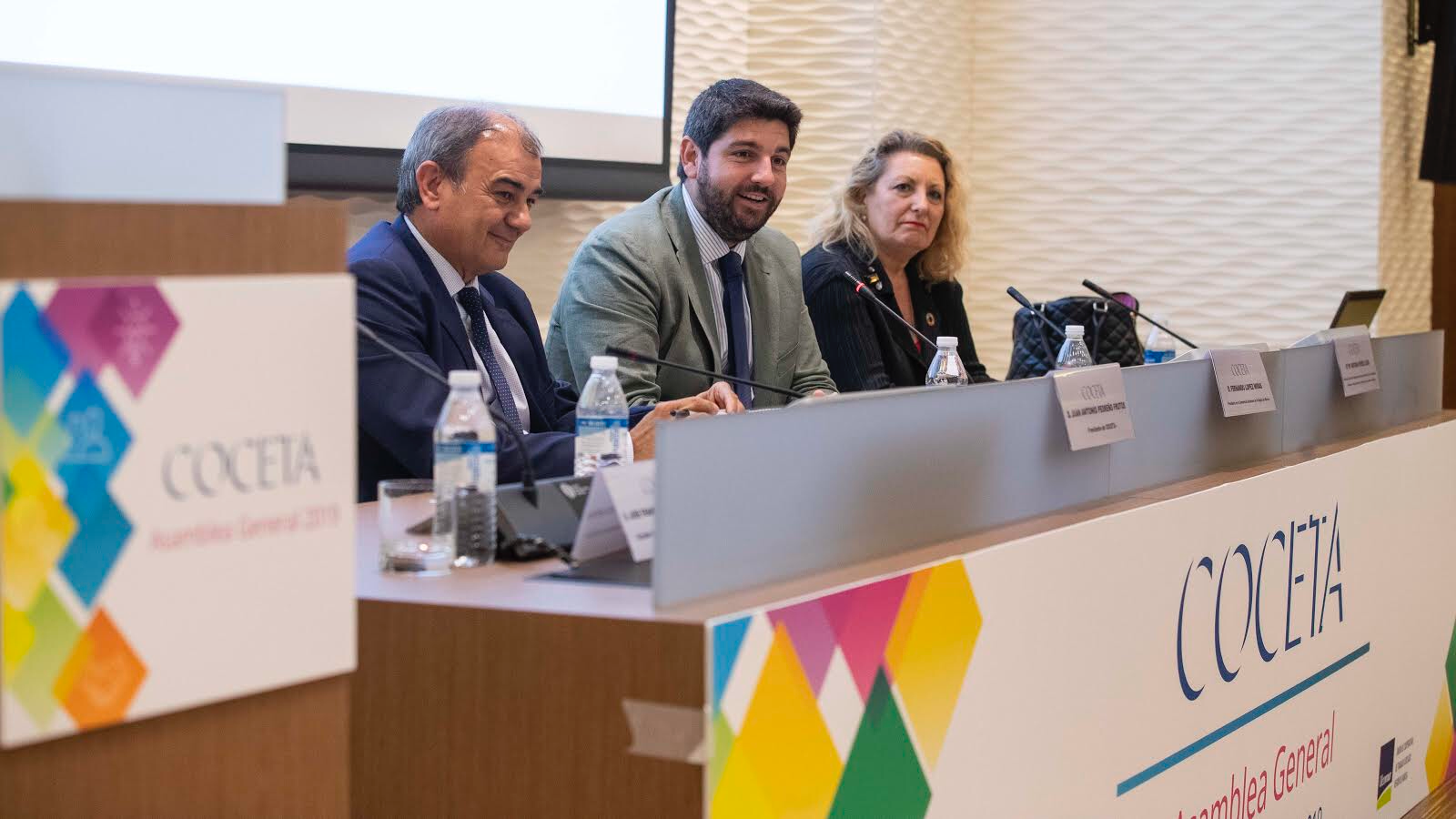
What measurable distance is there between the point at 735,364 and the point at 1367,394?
1271 millimetres

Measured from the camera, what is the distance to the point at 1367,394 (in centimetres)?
294

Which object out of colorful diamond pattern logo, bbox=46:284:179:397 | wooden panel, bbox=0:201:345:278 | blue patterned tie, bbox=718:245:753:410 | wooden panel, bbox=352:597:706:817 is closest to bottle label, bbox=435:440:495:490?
wooden panel, bbox=352:597:706:817

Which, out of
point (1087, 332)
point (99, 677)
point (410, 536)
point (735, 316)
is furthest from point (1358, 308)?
point (99, 677)

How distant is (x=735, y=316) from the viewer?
10.0 ft

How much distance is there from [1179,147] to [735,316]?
347 centimetres

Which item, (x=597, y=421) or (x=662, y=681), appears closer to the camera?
(x=662, y=681)

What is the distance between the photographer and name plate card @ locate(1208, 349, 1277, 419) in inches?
91.7

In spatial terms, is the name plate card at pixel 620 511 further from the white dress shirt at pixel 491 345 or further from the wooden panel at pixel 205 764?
the white dress shirt at pixel 491 345

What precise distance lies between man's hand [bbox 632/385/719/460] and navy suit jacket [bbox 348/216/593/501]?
97mm

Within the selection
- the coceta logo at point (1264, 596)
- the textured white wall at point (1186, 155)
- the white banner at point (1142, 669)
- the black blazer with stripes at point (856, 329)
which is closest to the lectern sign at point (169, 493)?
the white banner at point (1142, 669)

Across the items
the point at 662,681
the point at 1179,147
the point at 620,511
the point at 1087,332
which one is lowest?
the point at 662,681

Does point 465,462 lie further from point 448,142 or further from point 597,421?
point 448,142

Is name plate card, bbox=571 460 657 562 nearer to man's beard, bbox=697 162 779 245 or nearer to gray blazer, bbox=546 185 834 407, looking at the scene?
gray blazer, bbox=546 185 834 407

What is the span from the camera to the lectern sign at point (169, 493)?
34.6 inches
